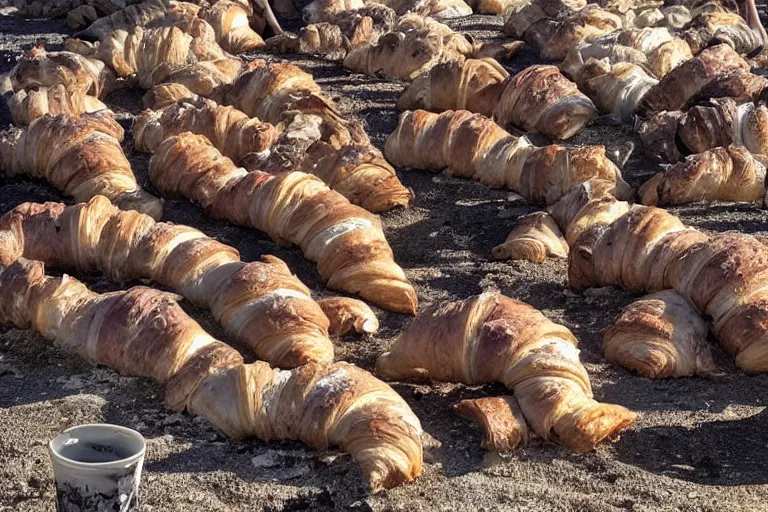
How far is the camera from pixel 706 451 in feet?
12.0

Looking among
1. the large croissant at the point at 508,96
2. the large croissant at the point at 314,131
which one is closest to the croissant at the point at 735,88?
the large croissant at the point at 508,96

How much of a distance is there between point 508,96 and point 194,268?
2.69 meters

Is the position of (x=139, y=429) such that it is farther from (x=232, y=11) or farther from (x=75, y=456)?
(x=232, y=11)

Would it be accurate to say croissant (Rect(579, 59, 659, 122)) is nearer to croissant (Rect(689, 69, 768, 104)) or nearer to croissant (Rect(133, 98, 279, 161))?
croissant (Rect(689, 69, 768, 104))

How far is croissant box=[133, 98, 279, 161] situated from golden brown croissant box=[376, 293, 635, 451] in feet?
7.40

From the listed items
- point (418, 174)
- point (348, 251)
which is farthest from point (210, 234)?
point (418, 174)

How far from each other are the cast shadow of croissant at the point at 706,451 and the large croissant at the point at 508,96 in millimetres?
2920

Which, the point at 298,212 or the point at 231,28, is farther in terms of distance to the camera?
the point at 231,28

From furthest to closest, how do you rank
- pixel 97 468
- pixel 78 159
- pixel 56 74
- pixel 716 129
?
pixel 56 74 < pixel 716 129 < pixel 78 159 < pixel 97 468

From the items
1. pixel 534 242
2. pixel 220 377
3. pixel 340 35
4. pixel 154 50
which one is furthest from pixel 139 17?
pixel 220 377

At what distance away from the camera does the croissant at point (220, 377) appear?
3.48 meters

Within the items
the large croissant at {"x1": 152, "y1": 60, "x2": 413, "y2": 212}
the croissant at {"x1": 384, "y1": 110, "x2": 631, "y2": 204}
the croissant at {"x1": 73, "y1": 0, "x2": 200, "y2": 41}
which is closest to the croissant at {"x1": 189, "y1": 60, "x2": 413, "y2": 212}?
the large croissant at {"x1": 152, "y1": 60, "x2": 413, "y2": 212}

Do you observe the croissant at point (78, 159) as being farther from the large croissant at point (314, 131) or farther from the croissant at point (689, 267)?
Result: the croissant at point (689, 267)

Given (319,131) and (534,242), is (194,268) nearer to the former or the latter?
(534,242)
